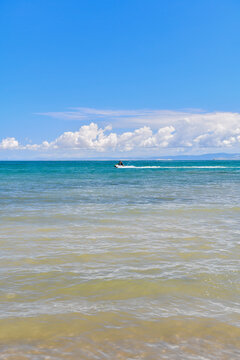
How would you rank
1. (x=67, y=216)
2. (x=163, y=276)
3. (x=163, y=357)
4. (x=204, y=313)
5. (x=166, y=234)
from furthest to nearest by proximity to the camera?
(x=67, y=216)
(x=166, y=234)
(x=163, y=276)
(x=204, y=313)
(x=163, y=357)

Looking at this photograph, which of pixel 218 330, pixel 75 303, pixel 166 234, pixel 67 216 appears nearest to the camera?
pixel 218 330

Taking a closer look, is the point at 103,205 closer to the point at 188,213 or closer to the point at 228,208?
the point at 188,213

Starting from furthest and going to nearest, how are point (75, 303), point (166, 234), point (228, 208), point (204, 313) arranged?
point (228, 208) → point (166, 234) → point (75, 303) → point (204, 313)

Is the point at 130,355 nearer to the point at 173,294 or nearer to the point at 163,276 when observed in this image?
the point at 173,294

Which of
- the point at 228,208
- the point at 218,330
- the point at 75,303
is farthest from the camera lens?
the point at 228,208

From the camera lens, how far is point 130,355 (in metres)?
4.14

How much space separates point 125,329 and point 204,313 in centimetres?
138

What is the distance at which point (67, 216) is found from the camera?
49.0 ft

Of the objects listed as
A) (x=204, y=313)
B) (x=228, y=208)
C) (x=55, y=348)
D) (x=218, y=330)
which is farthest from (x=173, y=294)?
(x=228, y=208)

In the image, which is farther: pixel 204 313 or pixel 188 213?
pixel 188 213

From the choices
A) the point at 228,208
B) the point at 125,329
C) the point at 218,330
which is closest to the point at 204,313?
the point at 218,330

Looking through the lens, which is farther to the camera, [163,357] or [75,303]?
[75,303]

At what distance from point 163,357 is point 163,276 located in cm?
284

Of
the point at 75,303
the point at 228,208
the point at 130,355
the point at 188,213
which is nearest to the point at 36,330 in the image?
the point at 75,303
